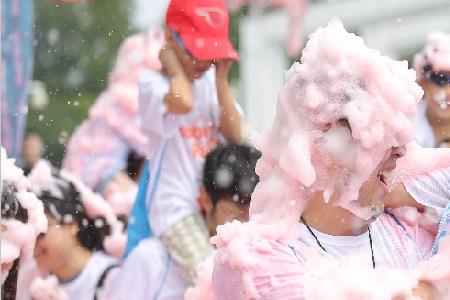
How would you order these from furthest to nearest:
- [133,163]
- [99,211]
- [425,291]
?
[133,163]
[99,211]
[425,291]

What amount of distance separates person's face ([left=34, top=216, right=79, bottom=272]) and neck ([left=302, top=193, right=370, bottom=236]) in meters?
1.11

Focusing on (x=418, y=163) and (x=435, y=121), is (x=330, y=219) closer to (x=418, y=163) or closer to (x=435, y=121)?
(x=418, y=163)

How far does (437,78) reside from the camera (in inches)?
109

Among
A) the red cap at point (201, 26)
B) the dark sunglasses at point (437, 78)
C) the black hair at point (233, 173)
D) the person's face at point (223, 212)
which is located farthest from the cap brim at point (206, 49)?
the dark sunglasses at point (437, 78)

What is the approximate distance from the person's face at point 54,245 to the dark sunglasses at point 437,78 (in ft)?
3.46

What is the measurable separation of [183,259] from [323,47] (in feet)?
3.80

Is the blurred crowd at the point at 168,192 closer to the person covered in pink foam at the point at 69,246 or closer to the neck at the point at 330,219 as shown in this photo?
the person covered in pink foam at the point at 69,246

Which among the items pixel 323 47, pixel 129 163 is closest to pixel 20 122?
pixel 129 163

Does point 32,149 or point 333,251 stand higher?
point 333,251

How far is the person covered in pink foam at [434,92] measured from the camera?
278 cm

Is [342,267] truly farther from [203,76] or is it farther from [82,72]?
[82,72]

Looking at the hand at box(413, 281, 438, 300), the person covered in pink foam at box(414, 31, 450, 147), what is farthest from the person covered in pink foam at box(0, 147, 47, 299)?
the person covered in pink foam at box(414, 31, 450, 147)

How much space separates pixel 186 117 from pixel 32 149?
855mm

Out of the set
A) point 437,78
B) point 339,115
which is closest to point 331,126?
point 339,115
